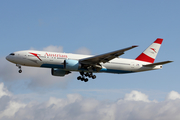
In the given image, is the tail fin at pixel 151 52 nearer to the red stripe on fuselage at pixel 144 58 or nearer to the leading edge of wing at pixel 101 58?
the red stripe on fuselage at pixel 144 58

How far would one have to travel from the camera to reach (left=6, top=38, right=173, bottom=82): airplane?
143 feet

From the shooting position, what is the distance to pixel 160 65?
161ft

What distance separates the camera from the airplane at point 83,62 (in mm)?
43531

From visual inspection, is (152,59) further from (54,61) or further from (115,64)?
(54,61)

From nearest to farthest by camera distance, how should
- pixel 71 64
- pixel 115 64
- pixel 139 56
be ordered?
pixel 71 64
pixel 115 64
pixel 139 56

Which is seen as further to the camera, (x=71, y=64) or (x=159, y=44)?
(x=159, y=44)

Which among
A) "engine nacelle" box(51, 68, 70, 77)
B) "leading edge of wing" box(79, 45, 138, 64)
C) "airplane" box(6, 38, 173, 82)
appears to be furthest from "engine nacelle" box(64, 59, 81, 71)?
"engine nacelle" box(51, 68, 70, 77)

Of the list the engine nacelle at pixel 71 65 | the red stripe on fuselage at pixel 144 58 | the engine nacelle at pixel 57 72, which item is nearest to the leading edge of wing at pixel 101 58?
the engine nacelle at pixel 71 65

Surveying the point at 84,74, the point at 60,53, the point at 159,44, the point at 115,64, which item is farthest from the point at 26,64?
the point at 159,44

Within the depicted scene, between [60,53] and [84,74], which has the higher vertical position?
[60,53]

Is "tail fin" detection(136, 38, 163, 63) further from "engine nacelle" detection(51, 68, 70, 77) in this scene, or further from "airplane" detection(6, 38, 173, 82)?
"engine nacelle" detection(51, 68, 70, 77)

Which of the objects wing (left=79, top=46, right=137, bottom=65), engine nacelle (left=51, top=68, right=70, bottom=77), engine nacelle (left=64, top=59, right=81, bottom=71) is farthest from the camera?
engine nacelle (left=51, top=68, right=70, bottom=77)

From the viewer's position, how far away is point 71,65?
4341cm

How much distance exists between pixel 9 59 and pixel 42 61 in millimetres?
5281
